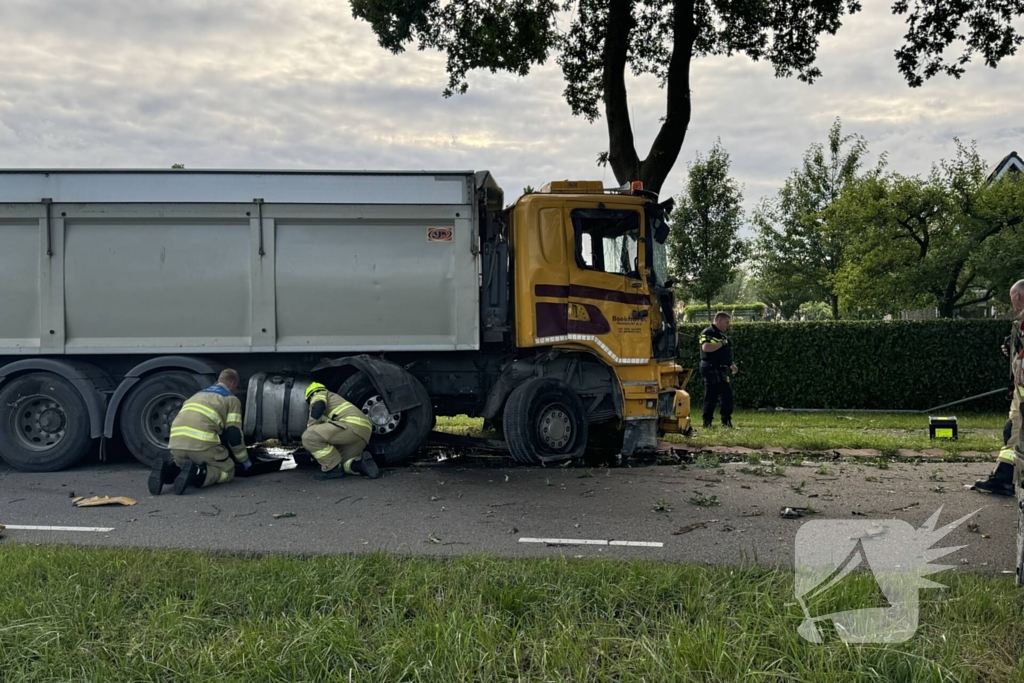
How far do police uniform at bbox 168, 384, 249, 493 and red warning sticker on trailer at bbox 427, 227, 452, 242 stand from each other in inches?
93.5

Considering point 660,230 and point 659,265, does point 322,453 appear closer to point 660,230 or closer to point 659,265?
point 659,265

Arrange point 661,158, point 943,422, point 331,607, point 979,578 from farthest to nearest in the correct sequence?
1. point 661,158
2. point 943,422
3. point 979,578
4. point 331,607

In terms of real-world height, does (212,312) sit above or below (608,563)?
above

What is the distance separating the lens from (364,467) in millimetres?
7180

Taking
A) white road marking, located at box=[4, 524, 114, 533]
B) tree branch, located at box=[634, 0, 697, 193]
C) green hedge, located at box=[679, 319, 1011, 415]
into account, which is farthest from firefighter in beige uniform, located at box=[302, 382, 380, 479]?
green hedge, located at box=[679, 319, 1011, 415]

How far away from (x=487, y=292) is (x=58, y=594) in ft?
16.0

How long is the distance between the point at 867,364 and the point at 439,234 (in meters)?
9.73

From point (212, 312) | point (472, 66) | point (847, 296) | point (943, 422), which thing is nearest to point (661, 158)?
point (472, 66)

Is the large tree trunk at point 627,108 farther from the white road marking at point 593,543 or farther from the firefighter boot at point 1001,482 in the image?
the white road marking at point 593,543

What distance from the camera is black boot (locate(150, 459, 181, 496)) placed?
6.51 metres

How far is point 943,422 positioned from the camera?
10055mm

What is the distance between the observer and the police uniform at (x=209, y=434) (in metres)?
6.77

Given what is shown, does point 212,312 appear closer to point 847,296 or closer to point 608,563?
point 608,563

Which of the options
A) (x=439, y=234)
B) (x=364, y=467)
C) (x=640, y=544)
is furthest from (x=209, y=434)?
(x=640, y=544)
